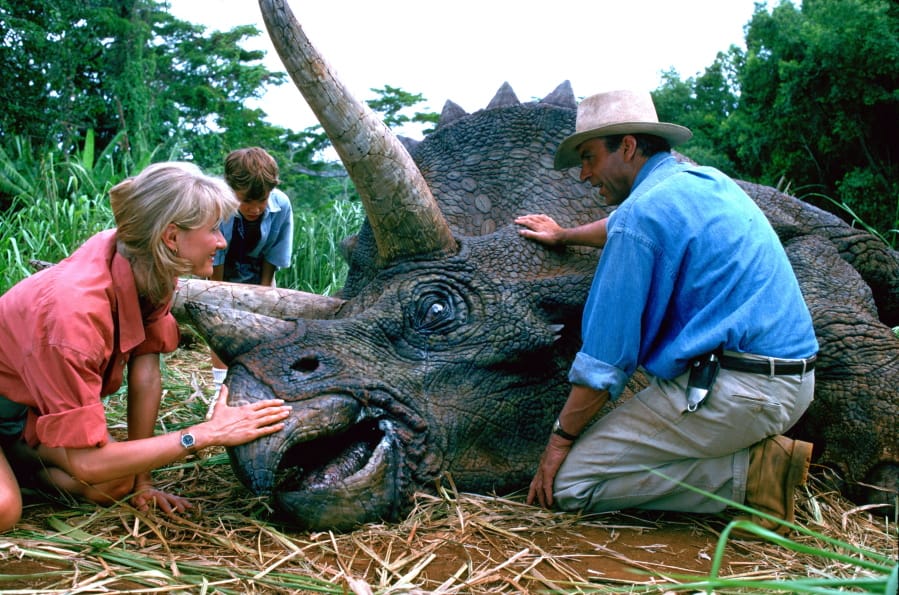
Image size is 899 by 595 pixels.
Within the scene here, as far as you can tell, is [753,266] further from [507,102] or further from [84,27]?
[84,27]

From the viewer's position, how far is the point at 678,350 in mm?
3174

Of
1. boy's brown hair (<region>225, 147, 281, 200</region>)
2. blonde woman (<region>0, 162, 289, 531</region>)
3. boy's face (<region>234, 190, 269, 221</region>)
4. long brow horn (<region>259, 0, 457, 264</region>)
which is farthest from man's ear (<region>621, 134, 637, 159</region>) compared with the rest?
boy's face (<region>234, 190, 269, 221</region>)

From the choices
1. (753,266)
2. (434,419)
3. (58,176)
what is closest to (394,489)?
(434,419)

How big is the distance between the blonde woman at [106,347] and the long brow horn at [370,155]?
513mm

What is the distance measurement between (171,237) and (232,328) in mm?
410

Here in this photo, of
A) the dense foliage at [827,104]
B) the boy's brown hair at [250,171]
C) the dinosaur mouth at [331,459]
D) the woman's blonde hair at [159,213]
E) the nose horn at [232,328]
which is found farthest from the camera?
the dense foliage at [827,104]

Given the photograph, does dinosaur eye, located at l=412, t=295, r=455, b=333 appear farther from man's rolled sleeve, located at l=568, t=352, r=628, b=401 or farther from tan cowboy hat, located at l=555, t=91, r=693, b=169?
tan cowboy hat, located at l=555, t=91, r=693, b=169

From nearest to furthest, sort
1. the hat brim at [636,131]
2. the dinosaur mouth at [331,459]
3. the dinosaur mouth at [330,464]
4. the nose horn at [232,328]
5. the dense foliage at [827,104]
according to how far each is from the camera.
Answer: the dinosaur mouth at [330,464]
the dinosaur mouth at [331,459]
the nose horn at [232,328]
the hat brim at [636,131]
the dense foliage at [827,104]

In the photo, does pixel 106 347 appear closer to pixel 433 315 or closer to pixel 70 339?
pixel 70 339

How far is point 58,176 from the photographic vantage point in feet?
32.4

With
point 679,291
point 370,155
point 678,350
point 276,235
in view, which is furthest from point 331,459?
point 276,235

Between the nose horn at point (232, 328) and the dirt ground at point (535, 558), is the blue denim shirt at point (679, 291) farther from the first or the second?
the nose horn at point (232, 328)

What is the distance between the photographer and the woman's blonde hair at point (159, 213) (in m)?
3.12

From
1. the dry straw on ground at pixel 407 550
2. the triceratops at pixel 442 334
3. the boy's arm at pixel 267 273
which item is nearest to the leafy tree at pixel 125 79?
the boy's arm at pixel 267 273
